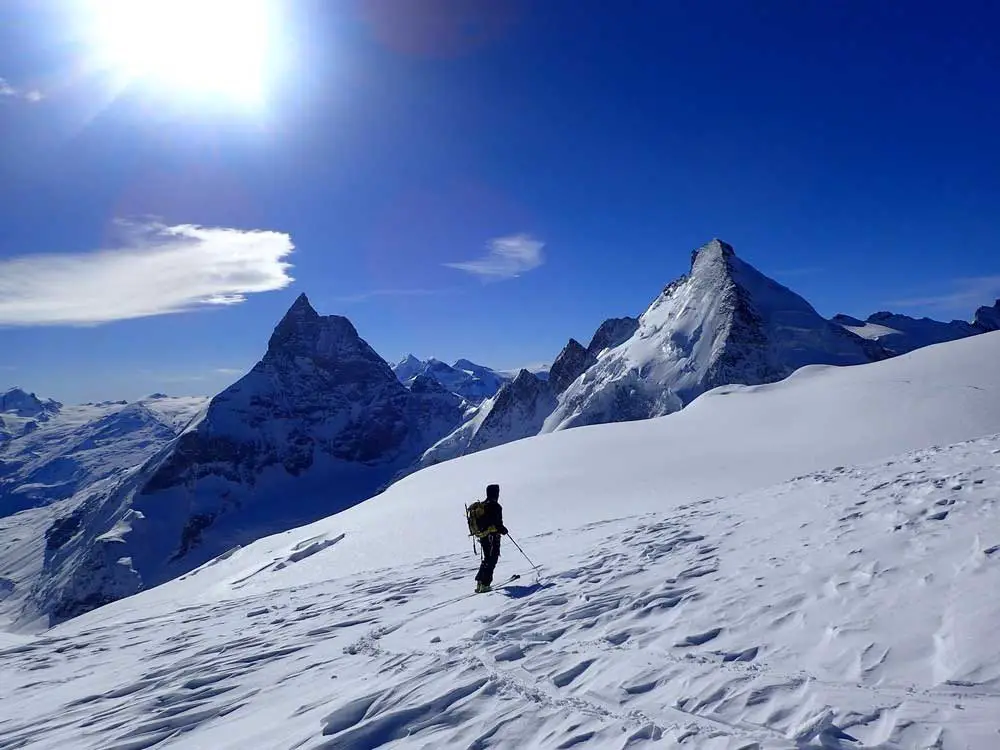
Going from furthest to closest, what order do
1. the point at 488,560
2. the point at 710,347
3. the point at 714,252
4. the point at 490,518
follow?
the point at 714,252 < the point at 710,347 < the point at 490,518 < the point at 488,560

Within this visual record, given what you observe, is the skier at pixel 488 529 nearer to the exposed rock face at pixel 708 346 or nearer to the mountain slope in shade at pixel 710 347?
the exposed rock face at pixel 708 346

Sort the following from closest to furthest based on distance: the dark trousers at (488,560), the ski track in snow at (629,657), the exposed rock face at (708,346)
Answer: the ski track in snow at (629,657), the dark trousers at (488,560), the exposed rock face at (708,346)

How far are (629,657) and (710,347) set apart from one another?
113887 mm

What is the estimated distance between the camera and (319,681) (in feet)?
22.3

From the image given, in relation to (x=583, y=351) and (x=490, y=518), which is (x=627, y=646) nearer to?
(x=490, y=518)

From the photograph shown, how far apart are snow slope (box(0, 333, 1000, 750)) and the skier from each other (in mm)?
634

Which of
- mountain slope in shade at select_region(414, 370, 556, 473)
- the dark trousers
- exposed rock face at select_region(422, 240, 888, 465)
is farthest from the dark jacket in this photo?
mountain slope in shade at select_region(414, 370, 556, 473)

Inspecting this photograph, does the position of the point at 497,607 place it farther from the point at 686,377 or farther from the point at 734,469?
the point at 686,377

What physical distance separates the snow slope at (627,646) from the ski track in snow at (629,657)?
0.10 feet

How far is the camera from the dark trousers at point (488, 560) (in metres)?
10.4

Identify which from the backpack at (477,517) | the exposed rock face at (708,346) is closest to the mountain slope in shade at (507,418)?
the exposed rock face at (708,346)

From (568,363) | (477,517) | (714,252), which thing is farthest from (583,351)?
(477,517)

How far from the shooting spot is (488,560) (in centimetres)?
1051

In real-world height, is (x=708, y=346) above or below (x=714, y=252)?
below
